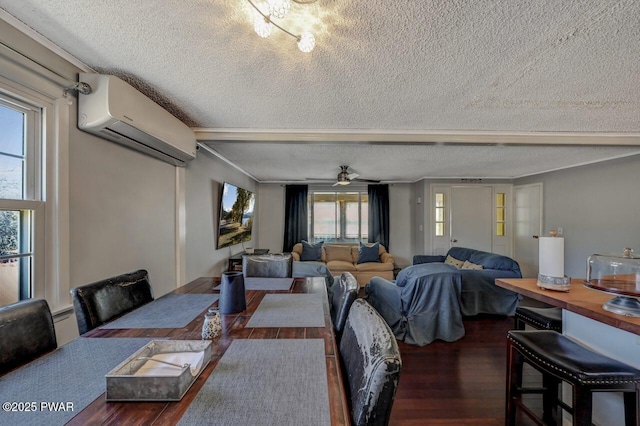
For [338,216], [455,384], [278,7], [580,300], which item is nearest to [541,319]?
[580,300]

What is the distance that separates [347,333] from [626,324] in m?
1.20

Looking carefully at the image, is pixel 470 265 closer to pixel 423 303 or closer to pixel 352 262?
pixel 423 303

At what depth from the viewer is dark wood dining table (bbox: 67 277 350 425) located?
70 centimetres

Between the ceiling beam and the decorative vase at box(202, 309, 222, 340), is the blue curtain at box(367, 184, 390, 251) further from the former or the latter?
the decorative vase at box(202, 309, 222, 340)

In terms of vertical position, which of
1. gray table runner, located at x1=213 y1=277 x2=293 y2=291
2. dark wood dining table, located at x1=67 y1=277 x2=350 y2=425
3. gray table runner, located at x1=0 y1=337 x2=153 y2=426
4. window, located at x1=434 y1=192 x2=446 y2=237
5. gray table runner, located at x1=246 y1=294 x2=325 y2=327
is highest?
window, located at x1=434 y1=192 x2=446 y2=237

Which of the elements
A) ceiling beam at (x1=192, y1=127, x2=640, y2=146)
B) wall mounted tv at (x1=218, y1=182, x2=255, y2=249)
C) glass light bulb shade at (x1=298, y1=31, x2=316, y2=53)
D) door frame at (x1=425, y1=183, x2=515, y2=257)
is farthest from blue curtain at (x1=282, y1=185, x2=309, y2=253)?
glass light bulb shade at (x1=298, y1=31, x2=316, y2=53)

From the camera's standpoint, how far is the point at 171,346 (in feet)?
3.25

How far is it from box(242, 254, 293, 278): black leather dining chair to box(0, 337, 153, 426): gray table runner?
1.39 metres

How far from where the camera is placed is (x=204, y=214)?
3.49 metres

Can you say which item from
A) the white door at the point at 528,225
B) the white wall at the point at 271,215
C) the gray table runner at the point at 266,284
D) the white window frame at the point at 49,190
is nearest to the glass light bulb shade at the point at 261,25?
the white window frame at the point at 49,190

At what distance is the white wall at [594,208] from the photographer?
3520 millimetres

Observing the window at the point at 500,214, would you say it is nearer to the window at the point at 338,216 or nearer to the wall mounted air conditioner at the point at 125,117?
the window at the point at 338,216

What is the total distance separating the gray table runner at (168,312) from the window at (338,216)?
16.2 ft

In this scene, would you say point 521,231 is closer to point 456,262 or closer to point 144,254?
point 456,262
